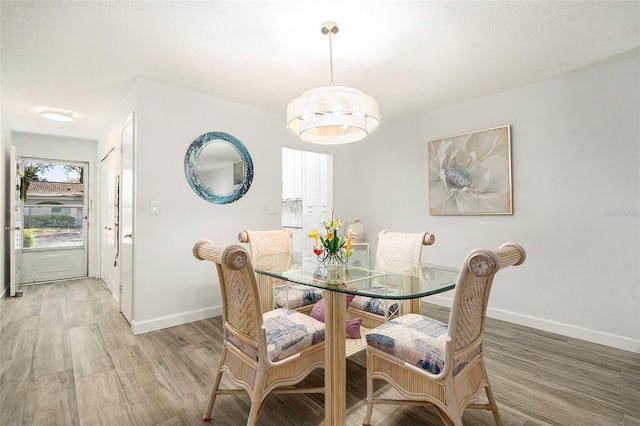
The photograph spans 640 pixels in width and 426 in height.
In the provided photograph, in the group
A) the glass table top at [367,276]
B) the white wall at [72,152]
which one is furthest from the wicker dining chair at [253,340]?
the white wall at [72,152]

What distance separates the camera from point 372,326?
249cm

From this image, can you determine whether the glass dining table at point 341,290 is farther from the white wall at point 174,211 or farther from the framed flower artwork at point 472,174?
the framed flower artwork at point 472,174

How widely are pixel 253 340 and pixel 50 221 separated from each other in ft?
18.4

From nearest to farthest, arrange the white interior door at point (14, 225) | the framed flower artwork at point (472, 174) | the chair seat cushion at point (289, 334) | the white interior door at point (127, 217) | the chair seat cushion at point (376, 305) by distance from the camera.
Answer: the chair seat cushion at point (289, 334)
the chair seat cushion at point (376, 305)
the white interior door at point (127, 217)
the framed flower artwork at point (472, 174)
the white interior door at point (14, 225)

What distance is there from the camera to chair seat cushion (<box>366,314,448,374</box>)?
140cm

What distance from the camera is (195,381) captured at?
2094mm

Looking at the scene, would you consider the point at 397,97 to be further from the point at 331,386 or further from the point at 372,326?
the point at 331,386

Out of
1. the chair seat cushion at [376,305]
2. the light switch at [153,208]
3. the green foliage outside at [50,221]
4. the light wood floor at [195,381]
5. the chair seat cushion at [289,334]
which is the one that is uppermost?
the light switch at [153,208]

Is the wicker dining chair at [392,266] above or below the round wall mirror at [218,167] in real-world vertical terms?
below

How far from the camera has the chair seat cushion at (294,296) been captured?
2.48 m

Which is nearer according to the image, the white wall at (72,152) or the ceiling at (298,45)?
the ceiling at (298,45)

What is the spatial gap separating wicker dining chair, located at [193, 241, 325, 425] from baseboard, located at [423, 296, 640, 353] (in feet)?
8.35

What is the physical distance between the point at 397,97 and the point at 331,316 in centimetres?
271

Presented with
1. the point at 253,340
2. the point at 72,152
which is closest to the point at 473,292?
the point at 253,340
